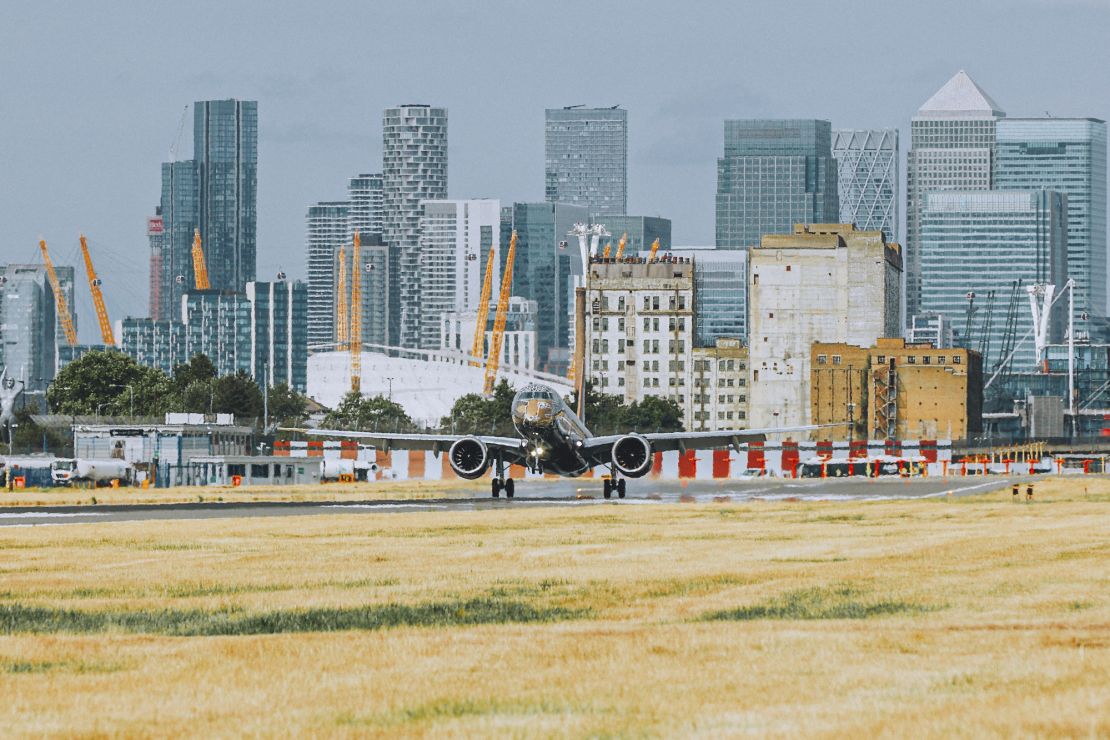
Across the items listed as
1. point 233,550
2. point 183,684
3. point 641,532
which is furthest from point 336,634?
point 641,532

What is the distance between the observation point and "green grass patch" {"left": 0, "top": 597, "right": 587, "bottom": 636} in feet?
98.6

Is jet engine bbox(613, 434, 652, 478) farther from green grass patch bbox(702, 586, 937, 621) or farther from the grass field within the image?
green grass patch bbox(702, 586, 937, 621)

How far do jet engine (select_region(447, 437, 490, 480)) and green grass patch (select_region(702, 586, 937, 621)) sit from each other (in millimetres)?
60189

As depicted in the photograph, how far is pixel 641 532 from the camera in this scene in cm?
5822

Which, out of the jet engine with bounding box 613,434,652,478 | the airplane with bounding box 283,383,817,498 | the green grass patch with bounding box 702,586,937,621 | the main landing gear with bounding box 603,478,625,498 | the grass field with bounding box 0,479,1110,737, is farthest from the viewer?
the jet engine with bounding box 613,434,652,478

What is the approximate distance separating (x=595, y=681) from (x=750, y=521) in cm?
4367

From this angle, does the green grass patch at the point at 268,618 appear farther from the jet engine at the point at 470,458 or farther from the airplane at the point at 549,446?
the jet engine at the point at 470,458

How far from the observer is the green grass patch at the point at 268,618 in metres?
30.0

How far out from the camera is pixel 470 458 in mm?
95312

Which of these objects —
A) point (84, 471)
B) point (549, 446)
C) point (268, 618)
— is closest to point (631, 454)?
point (549, 446)

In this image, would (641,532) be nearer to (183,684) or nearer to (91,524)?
(91,524)

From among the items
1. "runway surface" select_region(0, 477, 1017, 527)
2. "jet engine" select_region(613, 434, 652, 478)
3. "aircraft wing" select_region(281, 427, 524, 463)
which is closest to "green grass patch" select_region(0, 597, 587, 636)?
"runway surface" select_region(0, 477, 1017, 527)

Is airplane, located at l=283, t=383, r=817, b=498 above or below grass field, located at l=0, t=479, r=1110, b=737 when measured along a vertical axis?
above

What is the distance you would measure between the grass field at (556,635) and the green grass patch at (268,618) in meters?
0.11
